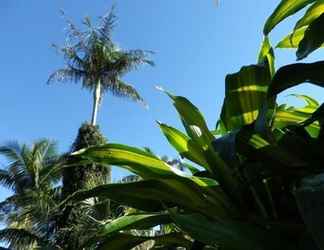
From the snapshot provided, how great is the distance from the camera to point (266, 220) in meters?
0.90

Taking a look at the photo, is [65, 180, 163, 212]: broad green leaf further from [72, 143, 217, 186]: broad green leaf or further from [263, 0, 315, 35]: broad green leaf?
[263, 0, 315, 35]: broad green leaf

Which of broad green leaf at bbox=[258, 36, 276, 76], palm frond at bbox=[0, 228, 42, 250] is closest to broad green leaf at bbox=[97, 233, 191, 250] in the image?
broad green leaf at bbox=[258, 36, 276, 76]

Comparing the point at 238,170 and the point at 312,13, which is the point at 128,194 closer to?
the point at 238,170

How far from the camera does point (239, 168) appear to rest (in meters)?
0.96

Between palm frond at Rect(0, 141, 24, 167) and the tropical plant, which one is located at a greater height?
palm frond at Rect(0, 141, 24, 167)

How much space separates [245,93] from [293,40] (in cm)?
22

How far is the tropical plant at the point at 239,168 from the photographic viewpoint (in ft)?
2.85

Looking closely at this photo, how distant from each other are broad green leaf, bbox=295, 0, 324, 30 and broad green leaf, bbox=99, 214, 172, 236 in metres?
0.49

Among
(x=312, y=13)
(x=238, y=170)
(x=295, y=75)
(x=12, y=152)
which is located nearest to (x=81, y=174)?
(x=12, y=152)

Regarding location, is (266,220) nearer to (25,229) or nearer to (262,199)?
(262,199)

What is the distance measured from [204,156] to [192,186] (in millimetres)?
64

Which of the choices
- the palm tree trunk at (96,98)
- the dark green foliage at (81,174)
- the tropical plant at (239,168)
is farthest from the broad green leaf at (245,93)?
the palm tree trunk at (96,98)

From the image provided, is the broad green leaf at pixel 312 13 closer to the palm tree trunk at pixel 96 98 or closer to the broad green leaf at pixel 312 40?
the broad green leaf at pixel 312 40

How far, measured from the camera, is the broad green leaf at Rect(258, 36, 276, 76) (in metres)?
1.12
